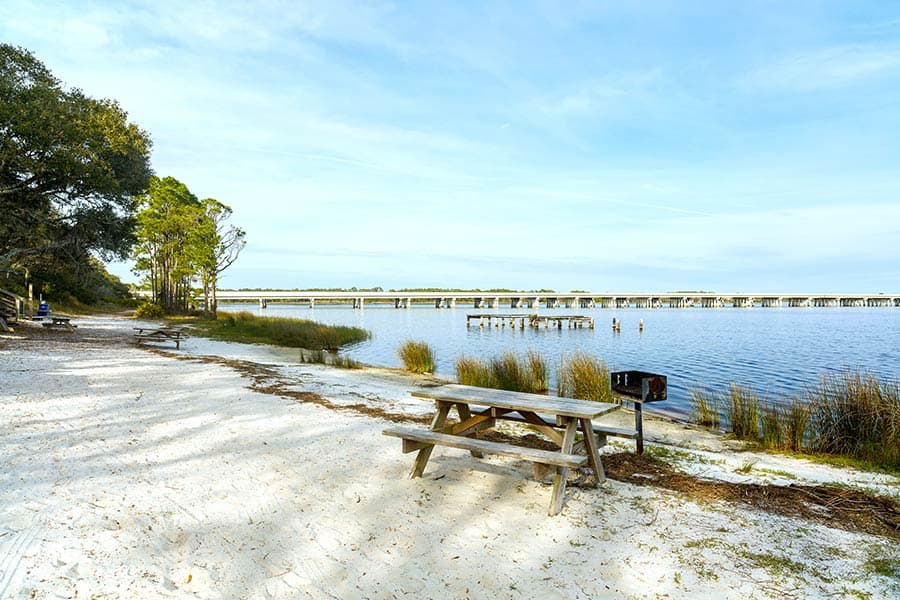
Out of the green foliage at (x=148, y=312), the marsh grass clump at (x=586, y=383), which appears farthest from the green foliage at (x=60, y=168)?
the marsh grass clump at (x=586, y=383)

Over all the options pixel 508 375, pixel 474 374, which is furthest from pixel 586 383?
pixel 474 374

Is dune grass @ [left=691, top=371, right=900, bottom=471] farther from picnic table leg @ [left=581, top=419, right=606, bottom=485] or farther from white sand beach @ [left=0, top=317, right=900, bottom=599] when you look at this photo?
picnic table leg @ [left=581, top=419, right=606, bottom=485]

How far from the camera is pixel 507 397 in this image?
15.5ft

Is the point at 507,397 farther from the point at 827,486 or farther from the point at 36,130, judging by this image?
the point at 36,130

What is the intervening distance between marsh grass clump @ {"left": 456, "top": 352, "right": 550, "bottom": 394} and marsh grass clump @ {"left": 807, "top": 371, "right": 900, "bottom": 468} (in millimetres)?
4956

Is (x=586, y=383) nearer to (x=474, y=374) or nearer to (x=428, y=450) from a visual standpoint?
(x=474, y=374)

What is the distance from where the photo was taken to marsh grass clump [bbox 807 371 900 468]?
6684 millimetres

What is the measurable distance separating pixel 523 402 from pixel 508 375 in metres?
6.99

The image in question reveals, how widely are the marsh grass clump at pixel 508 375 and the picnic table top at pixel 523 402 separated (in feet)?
20.3

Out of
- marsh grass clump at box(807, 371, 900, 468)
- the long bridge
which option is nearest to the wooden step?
marsh grass clump at box(807, 371, 900, 468)

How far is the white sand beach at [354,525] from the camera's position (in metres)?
3.16

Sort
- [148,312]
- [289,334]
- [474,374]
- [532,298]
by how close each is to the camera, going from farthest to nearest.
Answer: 1. [532,298]
2. [148,312]
3. [289,334]
4. [474,374]

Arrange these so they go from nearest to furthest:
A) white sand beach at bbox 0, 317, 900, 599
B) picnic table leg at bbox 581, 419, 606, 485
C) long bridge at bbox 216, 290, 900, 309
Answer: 1. white sand beach at bbox 0, 317, 900, 599
2. picnic table leg at bbox 581, 419, 606, 485
3. long bridge at bbox 216, 290, 900, 309

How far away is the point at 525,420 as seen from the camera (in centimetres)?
518
